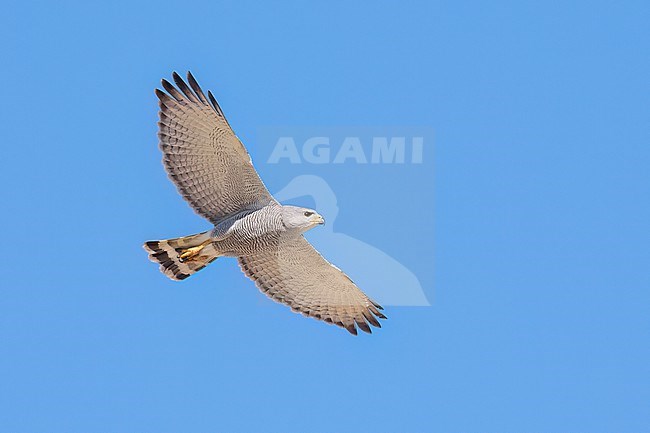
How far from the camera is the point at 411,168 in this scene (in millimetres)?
21078

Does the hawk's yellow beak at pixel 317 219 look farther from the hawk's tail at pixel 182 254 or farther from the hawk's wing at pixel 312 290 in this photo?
the hawk's tail at pixel 182 254

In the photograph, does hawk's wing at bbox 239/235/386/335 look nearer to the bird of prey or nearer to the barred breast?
the bird of prey

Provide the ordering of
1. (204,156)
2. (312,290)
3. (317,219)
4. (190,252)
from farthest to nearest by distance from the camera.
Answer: (312,290) < (190,252) < (204,156) < (317,219)

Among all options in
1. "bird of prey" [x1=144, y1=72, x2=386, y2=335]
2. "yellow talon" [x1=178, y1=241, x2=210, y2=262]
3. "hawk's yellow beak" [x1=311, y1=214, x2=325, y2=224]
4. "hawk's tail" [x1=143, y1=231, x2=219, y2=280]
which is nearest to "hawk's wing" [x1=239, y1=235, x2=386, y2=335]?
"bird of prey" [x1=144, y1=72, x2=386, y2=335]

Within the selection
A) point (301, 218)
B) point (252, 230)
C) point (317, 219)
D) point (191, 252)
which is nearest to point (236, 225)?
point (252, 230)

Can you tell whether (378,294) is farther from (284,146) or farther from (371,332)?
(284,146)

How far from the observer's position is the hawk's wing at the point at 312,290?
2061 centimetres

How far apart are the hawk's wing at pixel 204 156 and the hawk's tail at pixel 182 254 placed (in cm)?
36

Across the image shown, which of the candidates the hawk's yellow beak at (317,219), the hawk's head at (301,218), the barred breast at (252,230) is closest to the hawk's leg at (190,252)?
the barred breast at (252,230)

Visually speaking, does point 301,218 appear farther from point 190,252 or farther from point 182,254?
point 182,254

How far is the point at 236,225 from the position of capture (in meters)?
19.8

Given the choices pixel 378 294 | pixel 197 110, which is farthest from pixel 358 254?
pixel 197 110

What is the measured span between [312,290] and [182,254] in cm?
193

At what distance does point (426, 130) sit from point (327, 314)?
2.92m
